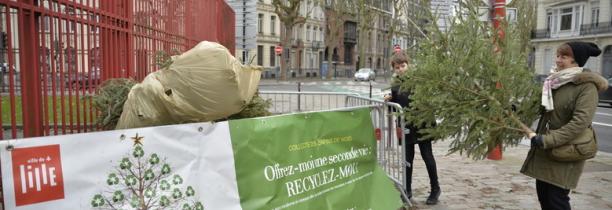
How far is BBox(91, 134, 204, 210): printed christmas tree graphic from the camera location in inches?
113

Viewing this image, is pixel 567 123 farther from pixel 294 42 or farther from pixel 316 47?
pixel 316 47

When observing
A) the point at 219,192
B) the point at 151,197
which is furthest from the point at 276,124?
the point at 151,197

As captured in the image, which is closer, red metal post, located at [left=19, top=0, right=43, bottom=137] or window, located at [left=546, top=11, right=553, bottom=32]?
red metal post, located at [left=19, top=0, right=43, bottom=137]

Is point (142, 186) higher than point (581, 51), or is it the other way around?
point (581, 51)

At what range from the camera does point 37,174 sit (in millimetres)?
2582

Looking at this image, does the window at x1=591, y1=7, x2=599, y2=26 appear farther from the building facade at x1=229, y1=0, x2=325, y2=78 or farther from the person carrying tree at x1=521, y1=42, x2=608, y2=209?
the person carrying tree at x1=521, y1=42, x2=608, y2=209

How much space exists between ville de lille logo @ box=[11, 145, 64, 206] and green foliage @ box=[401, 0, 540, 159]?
102 inches

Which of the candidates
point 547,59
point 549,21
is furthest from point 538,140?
point 549,21

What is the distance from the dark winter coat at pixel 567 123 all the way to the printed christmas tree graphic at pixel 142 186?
2.54 meters

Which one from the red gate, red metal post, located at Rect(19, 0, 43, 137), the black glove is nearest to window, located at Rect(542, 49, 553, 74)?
the red gate

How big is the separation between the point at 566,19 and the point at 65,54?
5519cm

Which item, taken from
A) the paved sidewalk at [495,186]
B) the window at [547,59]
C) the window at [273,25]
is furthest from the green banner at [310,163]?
the window at [273,25]

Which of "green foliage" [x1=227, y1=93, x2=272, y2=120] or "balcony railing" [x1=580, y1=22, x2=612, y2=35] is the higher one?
"balcony railing" [x1=580, y1=22, x2=612, y2=35]

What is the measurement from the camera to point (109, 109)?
3906 mm
